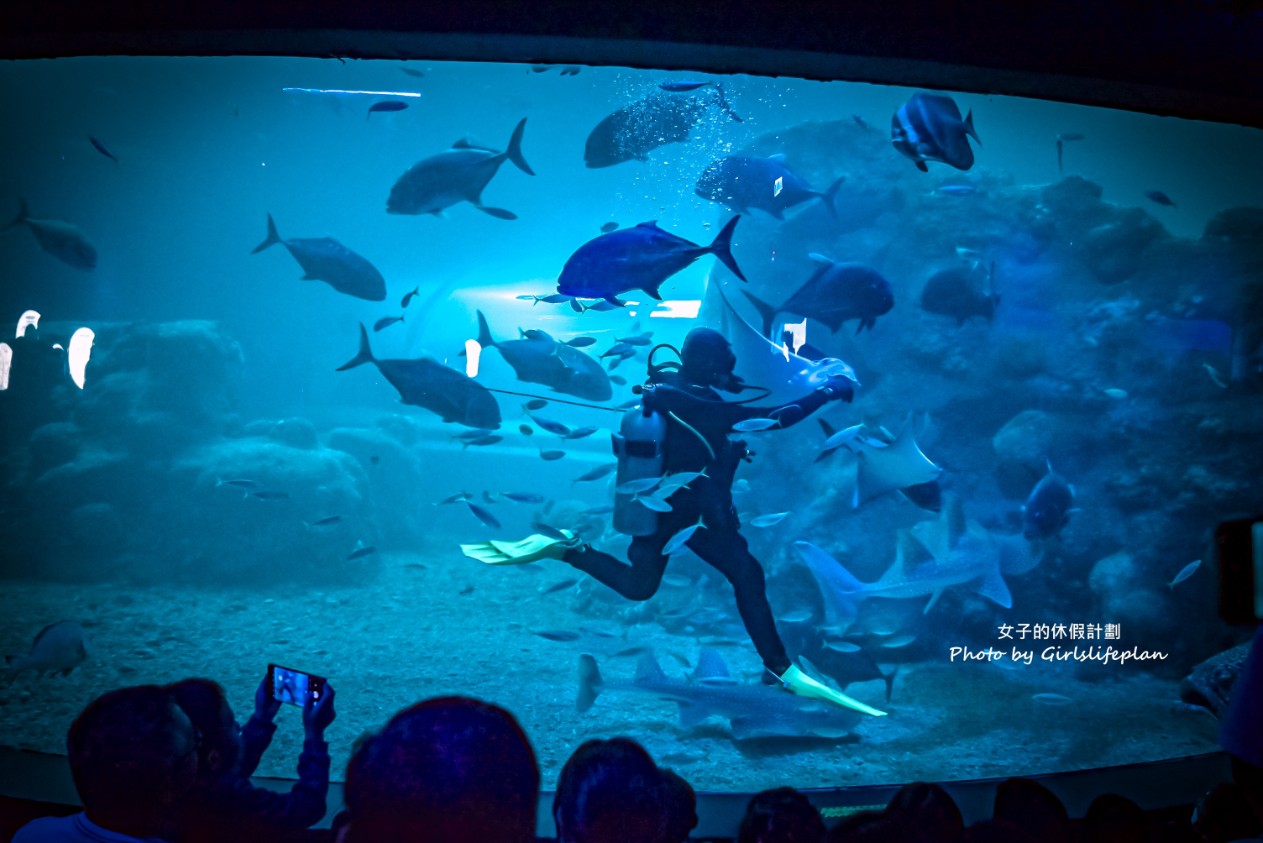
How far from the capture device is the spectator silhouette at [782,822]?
1824 millimetres

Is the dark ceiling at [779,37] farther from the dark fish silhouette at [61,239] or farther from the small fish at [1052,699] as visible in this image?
the small fish at [1052,699]

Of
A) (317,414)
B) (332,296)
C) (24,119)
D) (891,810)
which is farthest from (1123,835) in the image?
(332,296)

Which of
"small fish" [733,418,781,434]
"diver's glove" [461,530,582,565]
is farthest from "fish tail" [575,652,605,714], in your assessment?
"small fish" [733,418,781,434]

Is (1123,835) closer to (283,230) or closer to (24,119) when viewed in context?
(24,119)

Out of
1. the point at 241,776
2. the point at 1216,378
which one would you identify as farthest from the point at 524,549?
the point at 1216,378

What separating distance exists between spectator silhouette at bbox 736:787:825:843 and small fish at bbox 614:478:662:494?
6.00 feet

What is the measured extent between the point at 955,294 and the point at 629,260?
4.48 m

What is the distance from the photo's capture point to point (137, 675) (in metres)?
5.11

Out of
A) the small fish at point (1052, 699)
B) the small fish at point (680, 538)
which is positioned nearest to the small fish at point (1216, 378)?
the small fish at point (1052, 699)

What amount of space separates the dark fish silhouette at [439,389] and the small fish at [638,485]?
200 cm

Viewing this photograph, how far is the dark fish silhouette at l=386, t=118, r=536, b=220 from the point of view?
4477 mm

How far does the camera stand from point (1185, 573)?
18.4 ft

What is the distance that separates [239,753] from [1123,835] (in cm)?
288

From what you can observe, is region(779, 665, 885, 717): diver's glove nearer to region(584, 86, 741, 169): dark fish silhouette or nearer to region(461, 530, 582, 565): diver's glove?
region(461, 530, 582, 565): diver's glove
